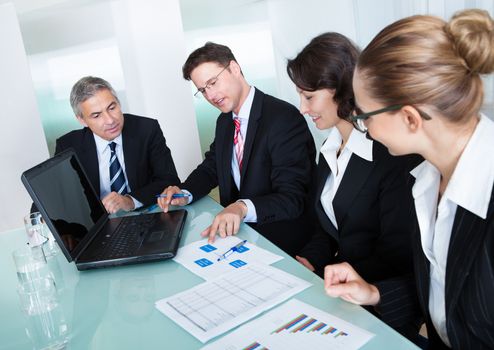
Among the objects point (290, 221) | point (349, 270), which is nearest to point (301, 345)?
point (349, 270)

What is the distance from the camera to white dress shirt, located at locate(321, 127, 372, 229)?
1.42 meters

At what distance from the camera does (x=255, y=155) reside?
76.5 inches

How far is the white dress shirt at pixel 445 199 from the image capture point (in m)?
0.90

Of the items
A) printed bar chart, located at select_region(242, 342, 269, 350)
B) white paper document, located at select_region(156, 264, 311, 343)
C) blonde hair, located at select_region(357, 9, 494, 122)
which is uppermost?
blonde hair, located at select_region(357, 9, 494, 122)

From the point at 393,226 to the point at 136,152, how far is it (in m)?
1.45

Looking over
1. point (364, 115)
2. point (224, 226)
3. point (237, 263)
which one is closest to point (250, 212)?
point (224, 226)

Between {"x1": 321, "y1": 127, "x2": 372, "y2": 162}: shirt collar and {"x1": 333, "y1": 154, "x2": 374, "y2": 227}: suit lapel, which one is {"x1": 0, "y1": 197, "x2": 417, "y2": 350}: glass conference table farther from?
{"x1": 321, "y1": 127, "x2": 372, "y2": 162}: shirt collar

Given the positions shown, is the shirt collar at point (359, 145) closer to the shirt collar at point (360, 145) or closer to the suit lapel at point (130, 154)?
the shirt collar at point (360, 145)

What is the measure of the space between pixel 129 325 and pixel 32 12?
333 centimetres

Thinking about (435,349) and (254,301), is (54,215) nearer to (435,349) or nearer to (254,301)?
(254,301)

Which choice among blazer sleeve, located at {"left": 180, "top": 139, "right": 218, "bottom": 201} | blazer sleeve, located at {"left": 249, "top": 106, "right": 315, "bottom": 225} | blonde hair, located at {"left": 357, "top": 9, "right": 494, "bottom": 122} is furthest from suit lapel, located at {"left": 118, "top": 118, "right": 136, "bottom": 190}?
blonde hair, located at {"left": 357, "top": 9, "right": 494, "bottom": 122}

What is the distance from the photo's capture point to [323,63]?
147cm

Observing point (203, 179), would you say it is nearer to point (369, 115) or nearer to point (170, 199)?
point (170, 199)

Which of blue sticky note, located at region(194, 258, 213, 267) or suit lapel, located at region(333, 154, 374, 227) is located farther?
suit lapel, located at region(333, 154, 374, 227)
